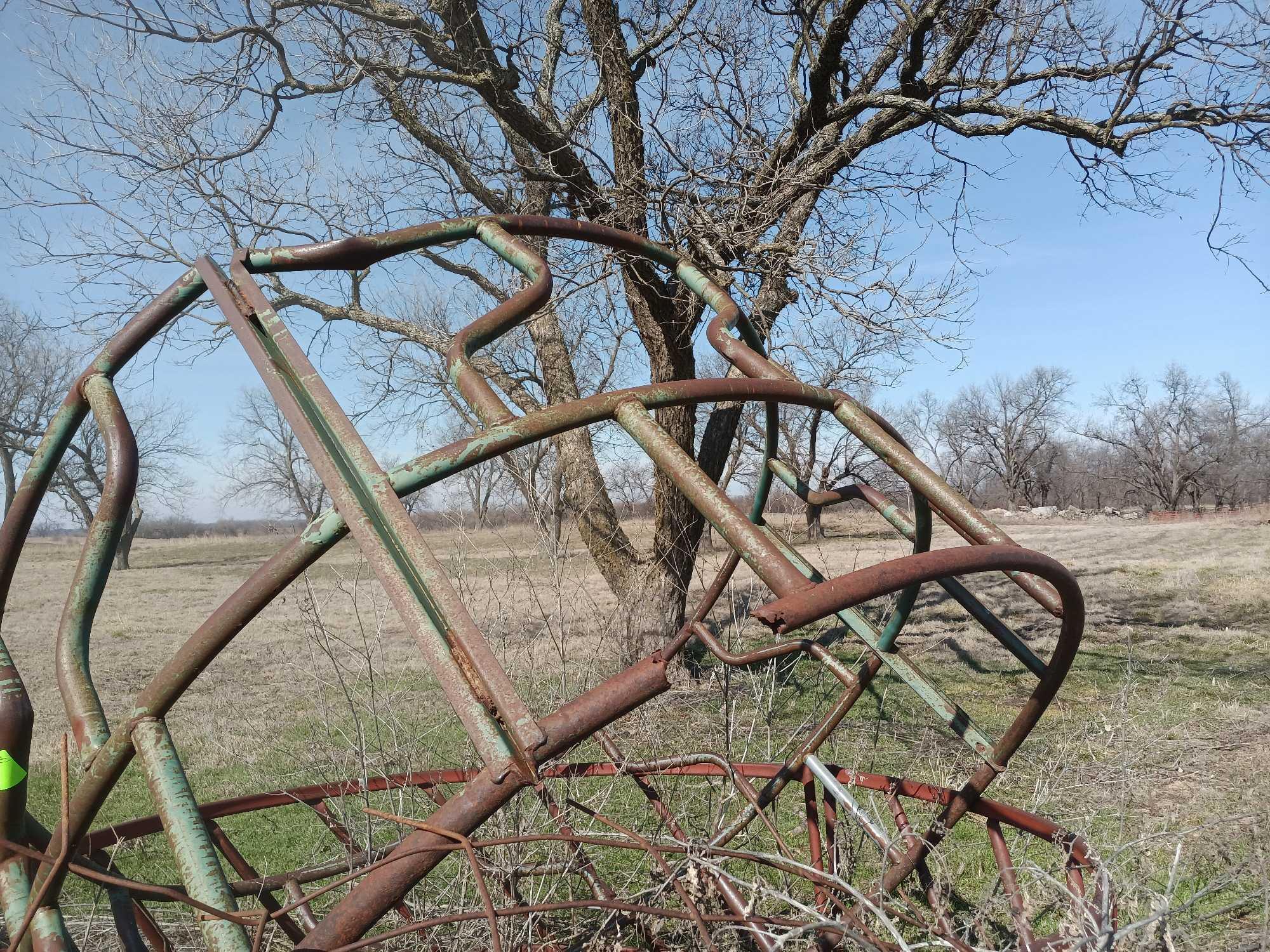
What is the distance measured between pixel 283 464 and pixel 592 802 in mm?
31267

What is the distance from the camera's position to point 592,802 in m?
2.31

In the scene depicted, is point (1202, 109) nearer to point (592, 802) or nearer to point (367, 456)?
point (592, 802)

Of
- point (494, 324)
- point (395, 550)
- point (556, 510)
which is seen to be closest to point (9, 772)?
point (395, 550)

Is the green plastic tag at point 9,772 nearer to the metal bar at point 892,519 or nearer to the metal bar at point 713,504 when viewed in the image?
the metal bar at point 713,504

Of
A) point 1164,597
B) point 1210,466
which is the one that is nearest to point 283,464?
point 1164,597

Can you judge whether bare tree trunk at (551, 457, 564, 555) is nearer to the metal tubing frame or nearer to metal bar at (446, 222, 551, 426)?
the metal tubing frame

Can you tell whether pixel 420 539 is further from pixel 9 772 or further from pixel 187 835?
pixel 9 772

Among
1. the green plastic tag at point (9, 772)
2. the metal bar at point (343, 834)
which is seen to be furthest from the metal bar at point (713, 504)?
the metal bar at point (343, 834)

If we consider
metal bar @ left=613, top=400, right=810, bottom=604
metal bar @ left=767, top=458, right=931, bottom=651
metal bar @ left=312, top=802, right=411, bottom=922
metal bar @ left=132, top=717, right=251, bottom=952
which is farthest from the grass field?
metal bar @ left=132, top=717, right=251, bottom=952

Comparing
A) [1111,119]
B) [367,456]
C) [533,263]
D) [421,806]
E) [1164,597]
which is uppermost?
[1111,119]

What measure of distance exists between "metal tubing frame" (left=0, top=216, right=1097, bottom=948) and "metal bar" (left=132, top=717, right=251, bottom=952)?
0.02 metres

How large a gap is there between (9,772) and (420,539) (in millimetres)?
661

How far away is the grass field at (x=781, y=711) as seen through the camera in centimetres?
229

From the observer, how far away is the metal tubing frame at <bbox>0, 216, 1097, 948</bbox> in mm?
716
